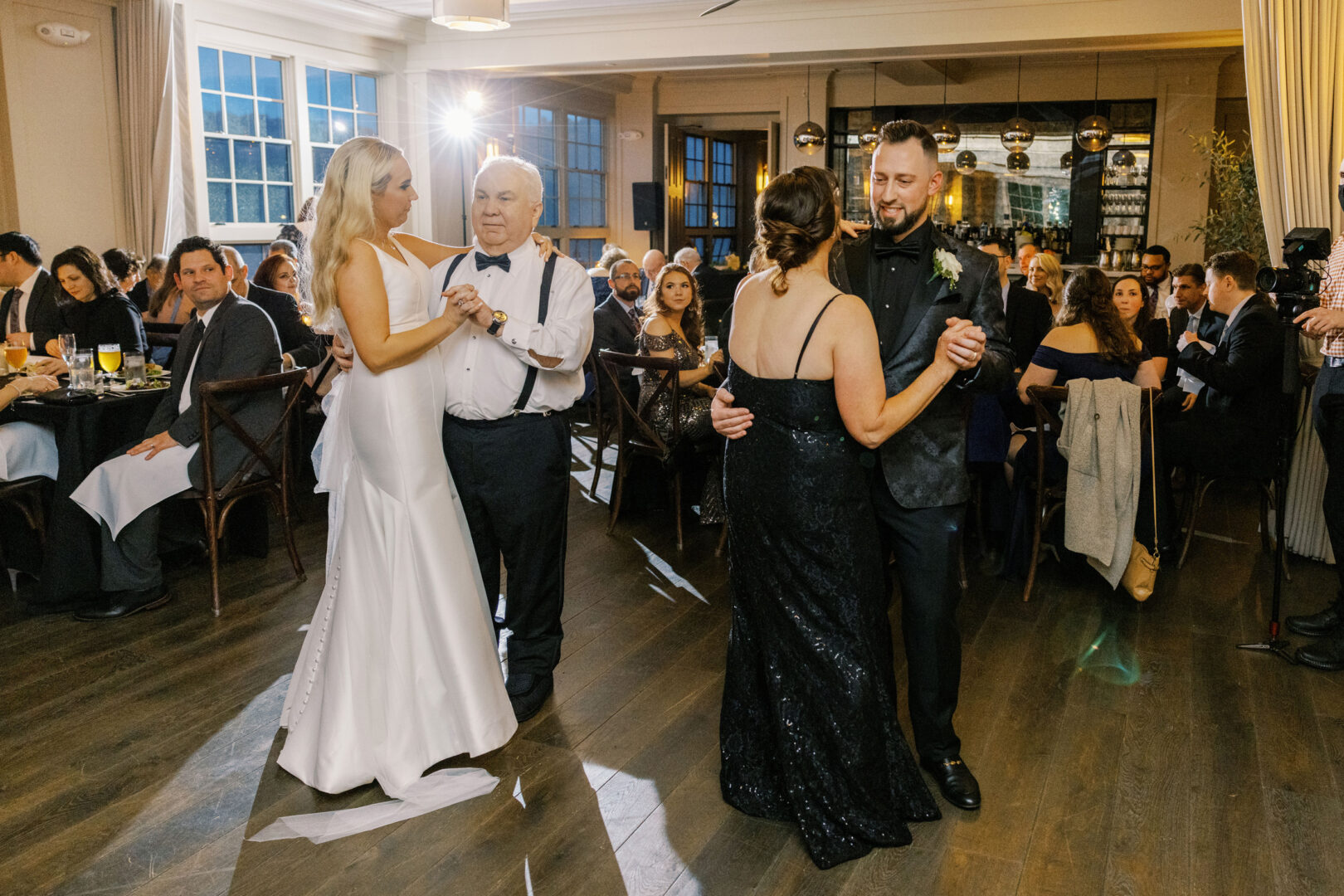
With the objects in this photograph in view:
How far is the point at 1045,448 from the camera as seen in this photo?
14.0 feet

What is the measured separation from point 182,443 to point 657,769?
94.4 inches

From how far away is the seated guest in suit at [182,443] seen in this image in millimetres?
3943

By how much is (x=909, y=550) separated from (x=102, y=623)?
3.05m

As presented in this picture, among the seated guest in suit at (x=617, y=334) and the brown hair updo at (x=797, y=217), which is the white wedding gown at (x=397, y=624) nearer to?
the brown hair updo at (x=797, y=217)

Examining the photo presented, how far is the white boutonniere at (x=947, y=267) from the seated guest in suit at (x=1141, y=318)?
7.57 feet

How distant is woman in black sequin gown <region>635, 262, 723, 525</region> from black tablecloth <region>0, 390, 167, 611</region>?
235 cm

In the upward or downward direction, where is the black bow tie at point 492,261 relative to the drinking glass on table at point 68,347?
upward

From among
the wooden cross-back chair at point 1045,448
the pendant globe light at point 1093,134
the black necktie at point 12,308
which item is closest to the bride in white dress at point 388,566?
the wooden cross-back chair at point 1045,448

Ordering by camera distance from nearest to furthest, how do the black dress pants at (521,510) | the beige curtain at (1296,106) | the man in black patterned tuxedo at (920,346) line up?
the man in black patterned tuxedo at (920,346) < the black dress pants at (521,510) < the beige curtain at (1296,106)

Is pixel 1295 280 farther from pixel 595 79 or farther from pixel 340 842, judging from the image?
pixel 595 79

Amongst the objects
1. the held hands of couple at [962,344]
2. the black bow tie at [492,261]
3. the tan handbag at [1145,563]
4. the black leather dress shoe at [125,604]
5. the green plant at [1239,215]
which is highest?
the green plant at [1239,215]

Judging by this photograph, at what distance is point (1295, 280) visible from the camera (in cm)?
355

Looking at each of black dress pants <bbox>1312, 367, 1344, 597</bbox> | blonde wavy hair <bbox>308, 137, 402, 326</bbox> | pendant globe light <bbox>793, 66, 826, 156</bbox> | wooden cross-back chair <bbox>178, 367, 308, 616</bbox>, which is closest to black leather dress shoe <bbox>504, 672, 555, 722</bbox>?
blonde wavy hair <bbox>308, 137, 402, 326</bbox>

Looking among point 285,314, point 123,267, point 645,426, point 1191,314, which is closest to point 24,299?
point 123,267
